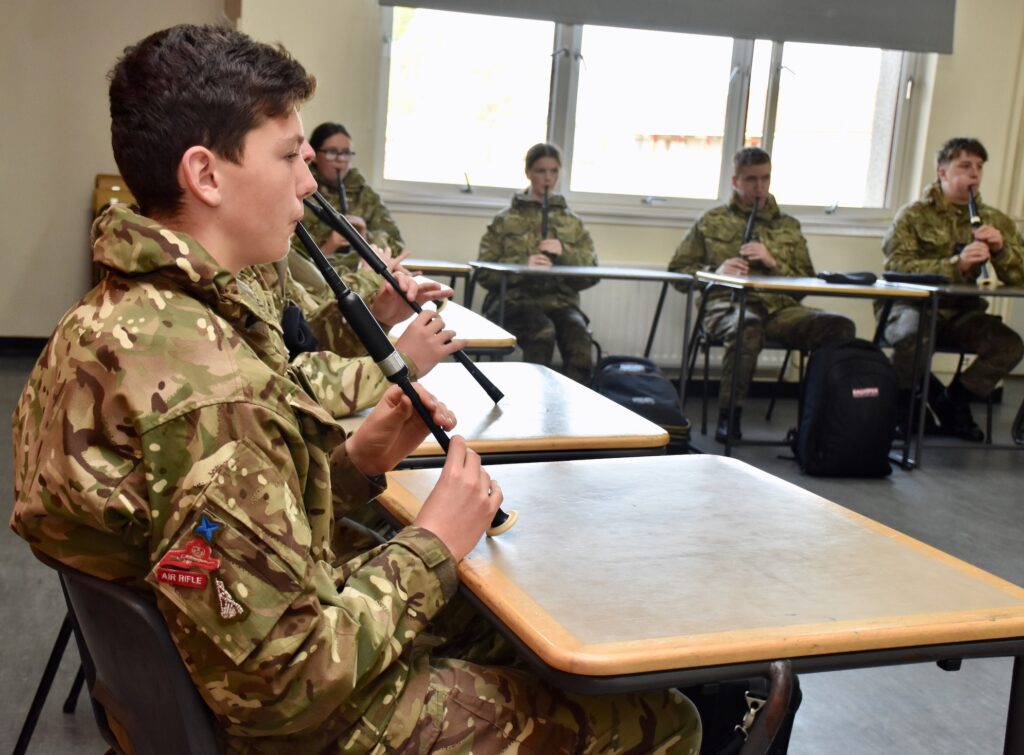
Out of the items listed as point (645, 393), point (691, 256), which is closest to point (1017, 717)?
point (645, 393)

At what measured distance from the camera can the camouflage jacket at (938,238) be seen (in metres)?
4.95

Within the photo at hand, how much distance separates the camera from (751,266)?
508 cm

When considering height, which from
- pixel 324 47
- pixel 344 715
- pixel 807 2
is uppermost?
pixel 807 2

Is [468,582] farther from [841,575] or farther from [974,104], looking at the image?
[974,104]

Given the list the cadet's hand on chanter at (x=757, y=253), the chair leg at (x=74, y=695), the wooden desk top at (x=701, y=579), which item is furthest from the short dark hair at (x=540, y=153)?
the wooden desk top at (x=701, y=579)

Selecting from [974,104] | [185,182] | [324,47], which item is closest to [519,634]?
[185,182]

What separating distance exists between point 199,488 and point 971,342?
4.65 m

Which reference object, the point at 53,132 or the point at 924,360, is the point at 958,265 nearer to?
the point at 924,360

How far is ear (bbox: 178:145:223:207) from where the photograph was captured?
905 millimetres

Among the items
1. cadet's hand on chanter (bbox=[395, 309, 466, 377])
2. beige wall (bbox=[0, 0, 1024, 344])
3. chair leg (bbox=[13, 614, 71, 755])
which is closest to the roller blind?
beige wall (bbox=[0, 0, 1024, 344])

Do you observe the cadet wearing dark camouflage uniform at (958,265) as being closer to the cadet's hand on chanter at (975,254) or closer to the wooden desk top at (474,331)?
the cadet's hand on chanter at (975,254)

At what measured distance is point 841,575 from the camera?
1.08 metres

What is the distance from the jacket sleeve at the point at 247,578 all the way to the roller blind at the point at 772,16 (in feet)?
15.1

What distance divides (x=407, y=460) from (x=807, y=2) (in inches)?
187
